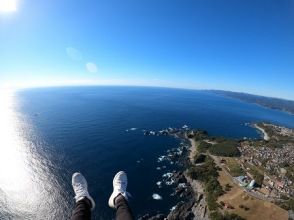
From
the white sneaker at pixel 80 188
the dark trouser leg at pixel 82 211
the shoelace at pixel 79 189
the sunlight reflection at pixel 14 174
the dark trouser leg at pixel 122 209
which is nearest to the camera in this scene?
the dark trouser leg at pixel 82 211

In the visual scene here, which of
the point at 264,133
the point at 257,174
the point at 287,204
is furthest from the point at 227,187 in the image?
the point at 264,133

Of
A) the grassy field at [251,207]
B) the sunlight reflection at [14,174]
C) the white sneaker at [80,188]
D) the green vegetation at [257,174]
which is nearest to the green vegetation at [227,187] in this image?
the grassy field at [251,207]

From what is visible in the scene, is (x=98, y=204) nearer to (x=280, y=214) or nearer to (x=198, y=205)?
(x=198, y=205)

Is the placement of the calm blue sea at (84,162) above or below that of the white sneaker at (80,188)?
below

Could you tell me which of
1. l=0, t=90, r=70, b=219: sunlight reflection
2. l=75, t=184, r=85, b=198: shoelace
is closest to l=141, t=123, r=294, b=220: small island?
l=0, t=90, r=70, b=219: sunlight reflection

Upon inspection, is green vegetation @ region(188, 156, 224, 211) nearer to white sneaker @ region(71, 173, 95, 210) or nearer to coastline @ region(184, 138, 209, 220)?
coastline @ region(184, 138, 209, 220)

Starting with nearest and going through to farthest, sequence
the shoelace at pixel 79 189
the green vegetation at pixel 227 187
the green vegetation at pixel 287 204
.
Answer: the shoelace at pixel 79 189, the green vegetation at pixel 287 204, the green vegetation at pixel 227 187

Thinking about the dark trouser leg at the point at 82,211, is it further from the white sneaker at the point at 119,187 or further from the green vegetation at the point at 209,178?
the green vegetation at the point at 209,178
